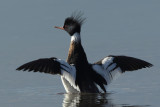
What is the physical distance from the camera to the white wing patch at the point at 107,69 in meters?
10.7

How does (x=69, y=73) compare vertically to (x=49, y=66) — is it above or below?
below

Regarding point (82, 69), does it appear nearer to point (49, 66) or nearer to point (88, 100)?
point (49, 66)

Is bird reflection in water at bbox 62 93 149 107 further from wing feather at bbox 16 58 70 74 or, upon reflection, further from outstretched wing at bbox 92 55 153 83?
outstretched wing at bbox 92 55 153 83

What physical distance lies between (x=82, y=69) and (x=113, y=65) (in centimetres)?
68

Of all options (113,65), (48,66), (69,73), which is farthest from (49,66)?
(113,65)

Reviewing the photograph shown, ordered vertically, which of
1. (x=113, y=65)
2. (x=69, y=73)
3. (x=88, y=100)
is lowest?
(x=88, y=100)

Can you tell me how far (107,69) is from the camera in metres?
10.8

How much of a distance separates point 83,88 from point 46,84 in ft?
5.62

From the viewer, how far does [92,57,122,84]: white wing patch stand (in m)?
10.7

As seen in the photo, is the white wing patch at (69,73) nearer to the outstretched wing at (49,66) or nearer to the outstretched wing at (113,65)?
the outstretched wing at (49,66)

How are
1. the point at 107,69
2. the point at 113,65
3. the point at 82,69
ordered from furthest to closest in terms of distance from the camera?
the point at 113,65 → the point at 107,69 → the point at 82,69

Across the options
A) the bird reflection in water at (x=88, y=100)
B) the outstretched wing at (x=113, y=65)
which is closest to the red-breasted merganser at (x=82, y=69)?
the outstretched wing at (x=113, y=65)

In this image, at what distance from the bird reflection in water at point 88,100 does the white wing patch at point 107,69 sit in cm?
66

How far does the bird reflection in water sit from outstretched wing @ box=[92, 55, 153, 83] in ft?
2.28
